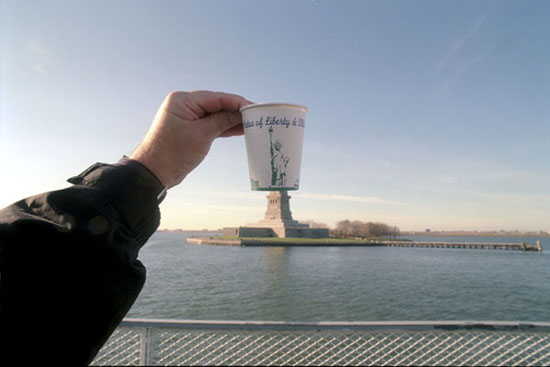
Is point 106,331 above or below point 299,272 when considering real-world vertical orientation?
above

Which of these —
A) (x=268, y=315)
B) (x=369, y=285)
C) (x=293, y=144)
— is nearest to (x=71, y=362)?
(x=293, y=144)

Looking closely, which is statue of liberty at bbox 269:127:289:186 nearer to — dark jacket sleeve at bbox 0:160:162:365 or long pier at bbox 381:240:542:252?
dark jacket sleeve at bbox 0:160:162:365

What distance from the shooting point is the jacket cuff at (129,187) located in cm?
81

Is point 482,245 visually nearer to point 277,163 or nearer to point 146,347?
point 146,347

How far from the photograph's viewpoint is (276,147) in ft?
5.41

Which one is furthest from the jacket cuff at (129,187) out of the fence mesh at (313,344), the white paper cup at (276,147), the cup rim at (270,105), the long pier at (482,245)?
the long pier at (482,245)

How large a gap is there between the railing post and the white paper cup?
1767 millimetres

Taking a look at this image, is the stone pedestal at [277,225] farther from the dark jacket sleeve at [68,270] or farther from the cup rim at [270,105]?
the dark jacket sleeve at [68,270]

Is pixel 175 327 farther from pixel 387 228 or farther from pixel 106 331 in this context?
pixel 387 228

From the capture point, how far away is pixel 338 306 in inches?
596

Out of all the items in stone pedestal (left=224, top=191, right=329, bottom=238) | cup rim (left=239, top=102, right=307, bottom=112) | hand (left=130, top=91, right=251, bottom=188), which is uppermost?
stone pedestal (left=224, top=191, right=329, bottom=238)

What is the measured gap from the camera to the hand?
101cm

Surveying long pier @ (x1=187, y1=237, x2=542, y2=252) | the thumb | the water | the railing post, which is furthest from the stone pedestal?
the thumb

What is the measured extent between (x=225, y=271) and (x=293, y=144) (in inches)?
991
